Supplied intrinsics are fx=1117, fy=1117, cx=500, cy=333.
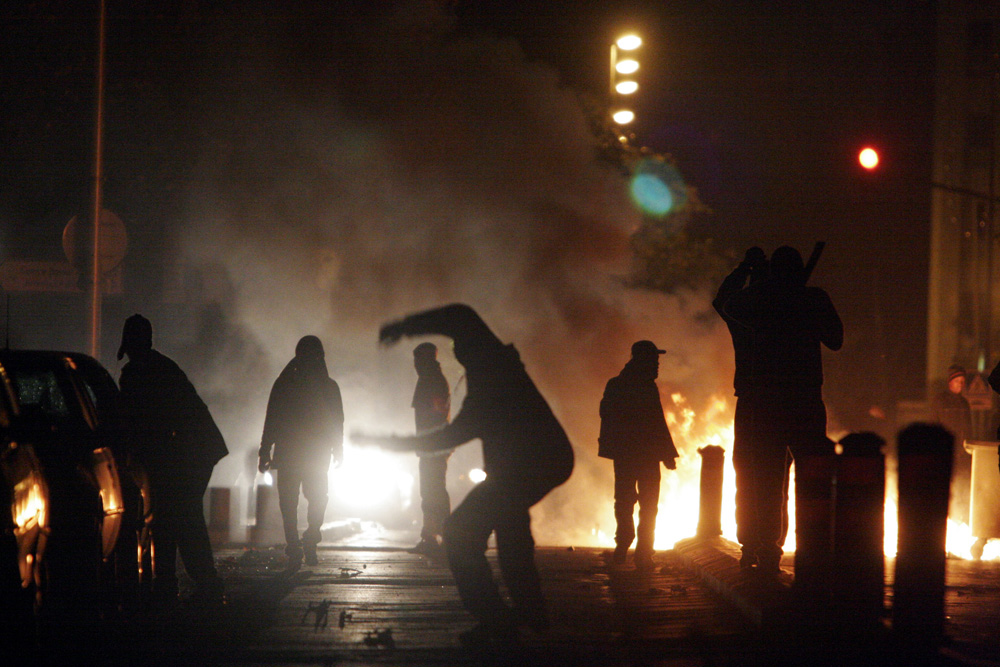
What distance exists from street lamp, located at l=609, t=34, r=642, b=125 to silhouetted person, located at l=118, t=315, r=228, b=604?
7.49 meters

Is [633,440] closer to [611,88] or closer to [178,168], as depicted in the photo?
[611,88]

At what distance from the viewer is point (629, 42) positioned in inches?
494

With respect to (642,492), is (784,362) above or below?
above

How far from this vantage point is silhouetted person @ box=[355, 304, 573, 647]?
5273mm

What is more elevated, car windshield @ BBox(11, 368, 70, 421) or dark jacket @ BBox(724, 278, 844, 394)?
dark jacket @ BBox(724, 278, 844, 394)

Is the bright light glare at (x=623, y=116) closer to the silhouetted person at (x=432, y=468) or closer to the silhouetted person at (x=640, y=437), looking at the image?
the silhouetted person at (x=432, y=468)

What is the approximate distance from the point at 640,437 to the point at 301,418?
2574 millimetres

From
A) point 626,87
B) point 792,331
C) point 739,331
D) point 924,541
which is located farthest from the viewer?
point 626,87

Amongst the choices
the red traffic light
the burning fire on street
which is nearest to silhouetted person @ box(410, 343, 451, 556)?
the red traffic light

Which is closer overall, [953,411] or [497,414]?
[497,414]

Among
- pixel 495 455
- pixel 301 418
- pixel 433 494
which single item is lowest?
pixel 433 494

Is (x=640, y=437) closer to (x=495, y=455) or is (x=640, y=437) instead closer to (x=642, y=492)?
(x=642, y=492)

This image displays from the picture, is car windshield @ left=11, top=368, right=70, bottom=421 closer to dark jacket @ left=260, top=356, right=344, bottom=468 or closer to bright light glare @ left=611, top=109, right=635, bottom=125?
dark jacket @ left=260, top=356, right=344, bottom=468

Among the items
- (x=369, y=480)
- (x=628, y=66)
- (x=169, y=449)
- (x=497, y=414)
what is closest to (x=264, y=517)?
(x=369, y=480)
